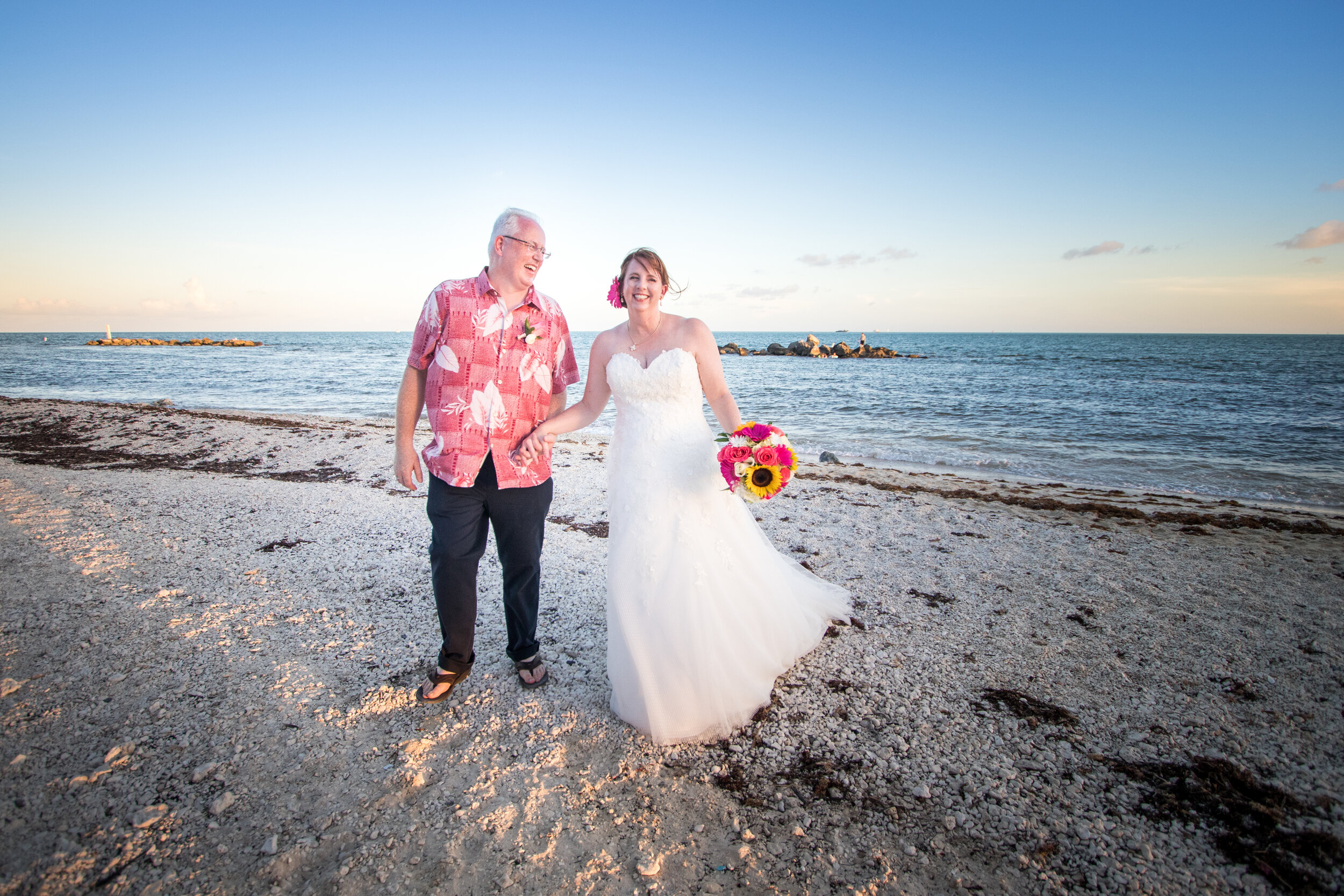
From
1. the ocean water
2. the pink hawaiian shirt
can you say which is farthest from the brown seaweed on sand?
the ocean water

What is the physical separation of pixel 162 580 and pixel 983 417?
18859 millimetres

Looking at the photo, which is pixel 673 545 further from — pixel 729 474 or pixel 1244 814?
pixel 1244 814

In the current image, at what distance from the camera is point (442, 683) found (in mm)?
3242

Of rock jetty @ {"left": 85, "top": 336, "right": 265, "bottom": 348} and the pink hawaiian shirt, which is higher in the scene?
rock jetty @ {"left": 85, "top": 336, "right": 265, "bottom": 348}

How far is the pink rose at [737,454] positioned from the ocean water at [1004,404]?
31.5 feet

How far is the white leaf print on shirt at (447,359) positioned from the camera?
2.96 meters

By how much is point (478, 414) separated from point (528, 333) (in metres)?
0.52

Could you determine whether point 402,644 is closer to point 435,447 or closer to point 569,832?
point 435,447

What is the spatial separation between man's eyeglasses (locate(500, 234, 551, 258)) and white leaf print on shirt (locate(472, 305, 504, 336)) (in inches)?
14.0

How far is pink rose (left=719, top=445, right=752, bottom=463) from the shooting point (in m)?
3.11

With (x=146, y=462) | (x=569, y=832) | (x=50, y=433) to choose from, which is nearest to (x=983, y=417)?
(x=569, y=832)

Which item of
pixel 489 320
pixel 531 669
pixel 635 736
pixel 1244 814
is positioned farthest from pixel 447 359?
pixel 1244 814

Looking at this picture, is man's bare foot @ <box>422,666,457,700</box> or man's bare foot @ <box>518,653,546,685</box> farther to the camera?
man's bare foot @ <box>518,653,546,685</box>

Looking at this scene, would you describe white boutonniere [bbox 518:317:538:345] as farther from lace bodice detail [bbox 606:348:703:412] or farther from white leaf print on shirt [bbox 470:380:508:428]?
lace bodice detail [bbox 606:348:703:412]
